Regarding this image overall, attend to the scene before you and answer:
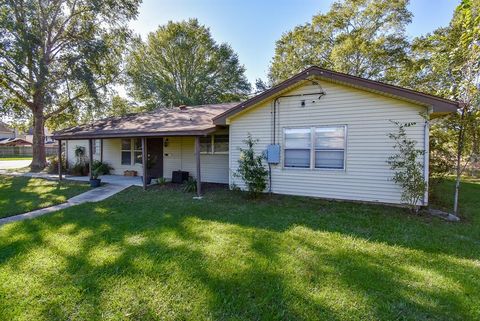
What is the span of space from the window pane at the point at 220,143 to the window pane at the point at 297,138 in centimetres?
322

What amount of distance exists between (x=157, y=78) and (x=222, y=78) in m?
6.88

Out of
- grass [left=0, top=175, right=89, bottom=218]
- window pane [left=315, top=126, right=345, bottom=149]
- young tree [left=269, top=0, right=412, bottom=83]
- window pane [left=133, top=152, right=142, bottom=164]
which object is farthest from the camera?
young tree [left=269, top=0, right=412, bottom=83]

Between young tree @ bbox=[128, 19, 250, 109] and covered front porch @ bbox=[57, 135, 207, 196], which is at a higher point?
young tree @ bbox=[128, 19, 250, 109]

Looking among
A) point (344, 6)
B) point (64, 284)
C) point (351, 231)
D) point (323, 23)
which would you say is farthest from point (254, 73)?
point (64, 284)

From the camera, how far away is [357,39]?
67.4ft

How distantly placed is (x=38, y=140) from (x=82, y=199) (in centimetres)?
1299

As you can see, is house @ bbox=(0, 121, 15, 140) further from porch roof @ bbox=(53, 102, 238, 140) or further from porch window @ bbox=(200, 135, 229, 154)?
porch window @ bbox=(200, 135, 229, 154)

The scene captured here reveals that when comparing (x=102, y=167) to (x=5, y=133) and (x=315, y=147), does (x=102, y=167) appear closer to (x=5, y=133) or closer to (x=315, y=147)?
(x=315, y=147)

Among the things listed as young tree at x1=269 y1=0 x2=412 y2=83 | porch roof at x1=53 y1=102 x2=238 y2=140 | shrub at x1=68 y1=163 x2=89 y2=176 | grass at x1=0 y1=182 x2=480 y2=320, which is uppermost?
young tree at x1=269 y1=0 x2=412 y2=83

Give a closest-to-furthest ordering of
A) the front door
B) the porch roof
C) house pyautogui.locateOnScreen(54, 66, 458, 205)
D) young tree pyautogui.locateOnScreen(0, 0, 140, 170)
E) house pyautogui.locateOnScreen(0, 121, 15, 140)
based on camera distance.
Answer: house pyautogui.locateOnScreen(54, 66, 458, 205), the porch roof, the front door, young tree pyautogui.locateOnScreen(0, 0, 140, 170), house pyautogui.locateOnScreen(0, 121, 15, 140)

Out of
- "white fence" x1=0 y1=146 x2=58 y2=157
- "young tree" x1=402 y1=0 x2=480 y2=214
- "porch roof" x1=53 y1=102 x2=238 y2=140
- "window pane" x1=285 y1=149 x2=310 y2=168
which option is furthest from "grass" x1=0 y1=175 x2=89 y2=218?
"white fence" x1=0 y1=146 x2=58 y2=157

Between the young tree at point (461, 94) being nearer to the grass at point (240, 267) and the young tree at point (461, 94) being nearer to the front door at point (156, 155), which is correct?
the grass at point (240, 267)

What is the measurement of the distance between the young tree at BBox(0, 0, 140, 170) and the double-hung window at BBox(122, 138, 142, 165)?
20.6ft

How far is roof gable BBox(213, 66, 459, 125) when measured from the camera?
20.4 ft
